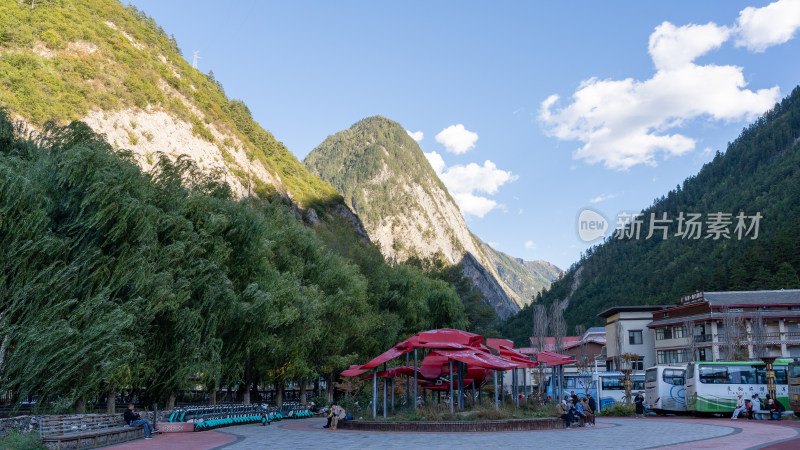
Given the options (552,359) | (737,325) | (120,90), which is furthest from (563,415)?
(120,90)

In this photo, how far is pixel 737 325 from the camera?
5575cm

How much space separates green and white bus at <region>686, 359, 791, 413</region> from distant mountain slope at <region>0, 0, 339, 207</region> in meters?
36.7

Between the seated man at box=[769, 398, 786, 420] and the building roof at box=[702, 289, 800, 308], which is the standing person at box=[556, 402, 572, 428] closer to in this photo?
the seated man at box=[769, 398, 786, 420]

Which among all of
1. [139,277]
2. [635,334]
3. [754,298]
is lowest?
[635,334]

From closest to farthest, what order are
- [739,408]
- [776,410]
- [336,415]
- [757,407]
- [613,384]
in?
[336,415] → [776,410] → [757,407] → [739,408] → [613,384]

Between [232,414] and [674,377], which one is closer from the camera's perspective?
[232,414]

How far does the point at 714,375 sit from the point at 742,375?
1.46m

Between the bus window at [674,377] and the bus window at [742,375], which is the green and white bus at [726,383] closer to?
the bus window at [742,375]

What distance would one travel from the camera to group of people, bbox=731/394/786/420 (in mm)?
28156

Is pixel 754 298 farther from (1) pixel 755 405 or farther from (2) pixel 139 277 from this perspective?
(2) pixel 139 277

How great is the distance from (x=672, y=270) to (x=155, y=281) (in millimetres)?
100425

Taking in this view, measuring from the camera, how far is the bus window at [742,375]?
31312mm

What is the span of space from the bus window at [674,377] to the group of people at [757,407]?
3.09 meters

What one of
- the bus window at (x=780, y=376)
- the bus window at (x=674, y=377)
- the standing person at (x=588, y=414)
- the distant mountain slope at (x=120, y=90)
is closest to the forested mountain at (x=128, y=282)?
the standing person at (x=588, y=414)
